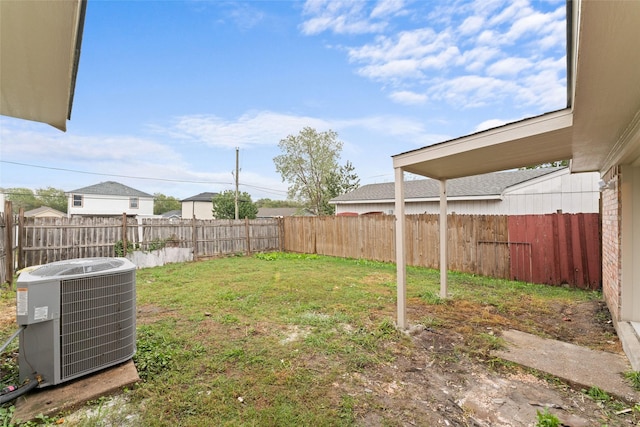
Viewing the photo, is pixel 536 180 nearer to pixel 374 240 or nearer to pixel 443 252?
pixel 374 240

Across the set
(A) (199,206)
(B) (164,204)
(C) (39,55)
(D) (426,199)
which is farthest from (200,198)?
(C) (39,55)

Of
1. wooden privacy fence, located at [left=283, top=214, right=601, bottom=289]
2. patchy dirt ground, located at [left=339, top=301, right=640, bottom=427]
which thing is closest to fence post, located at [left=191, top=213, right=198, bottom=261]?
wooden privacy fence, located at [left=283, top=214, right=601, bottom=289]

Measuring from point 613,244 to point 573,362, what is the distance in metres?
2.16

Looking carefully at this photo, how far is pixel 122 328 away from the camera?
2.70 m

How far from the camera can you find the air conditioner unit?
2.29 metres

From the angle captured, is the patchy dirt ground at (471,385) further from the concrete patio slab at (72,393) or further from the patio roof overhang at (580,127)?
the patio roof overhang at (580,127)

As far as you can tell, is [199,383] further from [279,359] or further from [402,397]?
[402,397]

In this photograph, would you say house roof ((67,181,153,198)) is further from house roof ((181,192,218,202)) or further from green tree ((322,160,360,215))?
green tree ((322,160,360,215))

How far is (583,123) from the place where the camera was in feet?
8.14

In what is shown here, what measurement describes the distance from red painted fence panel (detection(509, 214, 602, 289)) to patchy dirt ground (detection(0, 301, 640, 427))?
2226 mm

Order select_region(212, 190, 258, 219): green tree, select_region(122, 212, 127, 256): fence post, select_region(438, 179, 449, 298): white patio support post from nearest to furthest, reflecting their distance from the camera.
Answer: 1. select_region(438, 179, 449, 298): white patio support post
2. select_region(122, 212, 127, 256): fence post
3. select_region(212, 190, 258, 219): green tree

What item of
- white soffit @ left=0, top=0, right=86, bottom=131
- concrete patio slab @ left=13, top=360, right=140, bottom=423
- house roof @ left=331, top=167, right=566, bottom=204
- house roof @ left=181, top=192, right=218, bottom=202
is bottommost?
concrete patio slab @ left=13, top=360, right=140, bottom=423

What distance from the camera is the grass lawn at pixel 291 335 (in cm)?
231

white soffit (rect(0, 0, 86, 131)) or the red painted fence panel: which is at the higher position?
white soffit (rect(0, 0, 86, 131))
